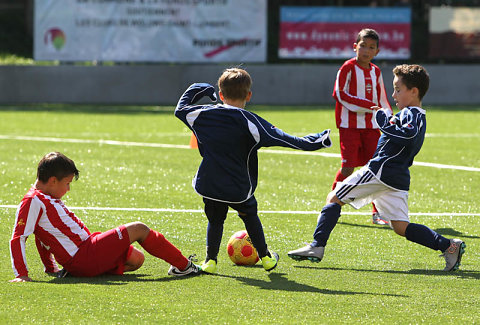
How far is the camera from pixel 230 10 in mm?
26562

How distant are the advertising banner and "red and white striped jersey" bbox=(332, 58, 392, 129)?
19.1 meters

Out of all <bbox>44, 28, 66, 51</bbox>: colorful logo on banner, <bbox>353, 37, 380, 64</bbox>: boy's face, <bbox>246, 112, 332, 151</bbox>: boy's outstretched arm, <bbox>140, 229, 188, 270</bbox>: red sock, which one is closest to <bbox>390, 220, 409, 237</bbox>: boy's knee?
<bbox>246, 112, 332, 151</bbox>: boy's outstretched arm

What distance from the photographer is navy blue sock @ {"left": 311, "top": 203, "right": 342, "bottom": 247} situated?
6.75m

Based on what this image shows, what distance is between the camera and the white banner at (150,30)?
26.2 metres

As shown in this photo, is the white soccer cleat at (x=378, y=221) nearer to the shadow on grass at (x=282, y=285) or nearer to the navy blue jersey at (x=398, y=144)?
the navy blue jersey at (x=398, y=144)

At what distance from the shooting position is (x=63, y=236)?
6.01 m

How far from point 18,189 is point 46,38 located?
54.6 feet

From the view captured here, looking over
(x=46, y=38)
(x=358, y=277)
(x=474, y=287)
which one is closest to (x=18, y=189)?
(x=358, y=277)

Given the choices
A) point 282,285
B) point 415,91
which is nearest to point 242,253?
point 282,285

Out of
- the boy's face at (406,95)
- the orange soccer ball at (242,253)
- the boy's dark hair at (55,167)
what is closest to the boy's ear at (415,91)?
the boy's face at (406,95)

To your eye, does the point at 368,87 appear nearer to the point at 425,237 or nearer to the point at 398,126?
the point at 398,126

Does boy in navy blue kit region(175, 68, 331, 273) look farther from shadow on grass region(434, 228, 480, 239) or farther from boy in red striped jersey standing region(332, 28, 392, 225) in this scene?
boy in red striped jersey standing region(332, 28, 392, 225)

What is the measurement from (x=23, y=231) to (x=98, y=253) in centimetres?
51

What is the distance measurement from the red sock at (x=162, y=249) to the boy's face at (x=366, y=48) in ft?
11.9
